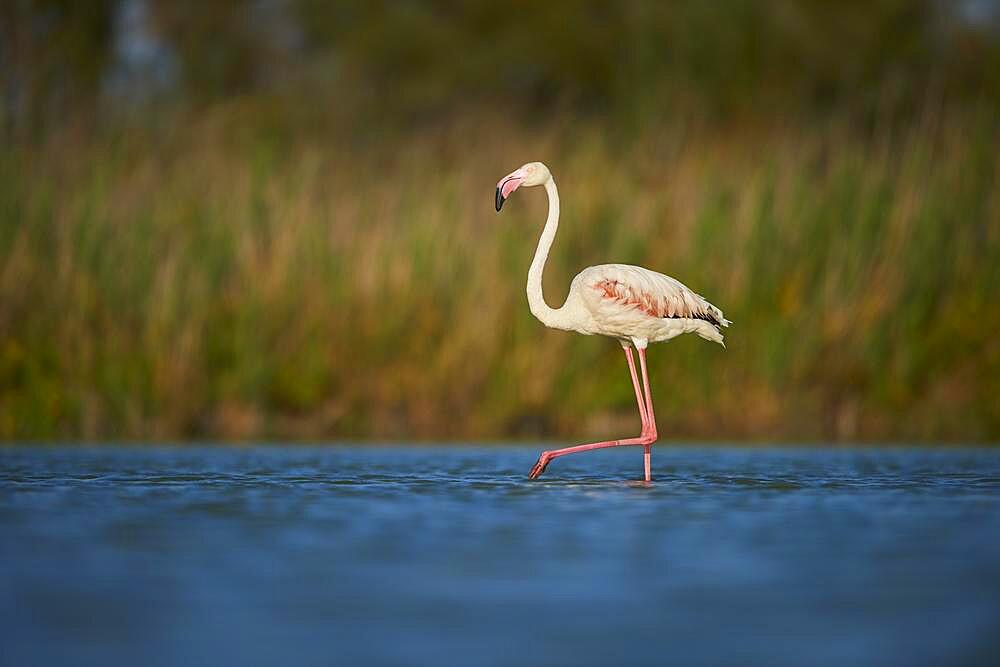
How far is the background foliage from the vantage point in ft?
39.7

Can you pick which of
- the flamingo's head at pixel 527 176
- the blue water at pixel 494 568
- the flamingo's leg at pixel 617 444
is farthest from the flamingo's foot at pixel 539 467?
the flamingo's head at pixel 527 176

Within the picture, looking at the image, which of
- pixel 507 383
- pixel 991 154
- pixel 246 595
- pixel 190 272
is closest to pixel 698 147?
pixel 991 154

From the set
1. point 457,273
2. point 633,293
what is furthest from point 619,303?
point 457,273

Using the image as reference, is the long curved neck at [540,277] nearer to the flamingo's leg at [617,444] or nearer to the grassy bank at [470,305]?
the flamingo's leg at [617,444]

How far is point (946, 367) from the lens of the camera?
1235 centimetres

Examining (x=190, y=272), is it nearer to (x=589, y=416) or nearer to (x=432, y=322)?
(x=432, y=322)

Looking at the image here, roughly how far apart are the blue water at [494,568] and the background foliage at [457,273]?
3.13 metres

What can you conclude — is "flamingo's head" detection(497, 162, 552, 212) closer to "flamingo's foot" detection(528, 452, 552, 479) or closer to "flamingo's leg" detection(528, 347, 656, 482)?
"flamingo's leg" detection(528, 347, 656, 482)

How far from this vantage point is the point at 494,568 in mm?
5371

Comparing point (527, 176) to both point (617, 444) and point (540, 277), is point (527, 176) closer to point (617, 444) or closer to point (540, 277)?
point (540, 277)

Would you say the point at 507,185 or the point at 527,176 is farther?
the point at 527,176

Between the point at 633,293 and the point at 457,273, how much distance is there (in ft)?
10.8

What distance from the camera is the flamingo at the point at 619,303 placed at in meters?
9.71

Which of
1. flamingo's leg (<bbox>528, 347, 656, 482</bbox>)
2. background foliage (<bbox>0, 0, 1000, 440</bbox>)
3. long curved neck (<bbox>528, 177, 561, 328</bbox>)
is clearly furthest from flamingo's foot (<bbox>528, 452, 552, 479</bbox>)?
background foliage (<bbox>0, 0, 1000, 440</bbox>)
